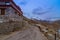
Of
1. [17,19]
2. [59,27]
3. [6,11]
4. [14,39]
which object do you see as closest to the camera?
[59,27]

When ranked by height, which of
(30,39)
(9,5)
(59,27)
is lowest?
(30,39)

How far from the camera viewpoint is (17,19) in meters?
25.3

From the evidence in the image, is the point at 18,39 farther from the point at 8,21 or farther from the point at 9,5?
the point at 9,5

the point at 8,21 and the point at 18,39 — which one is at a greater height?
the point at 8,21

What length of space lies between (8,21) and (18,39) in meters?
7.44

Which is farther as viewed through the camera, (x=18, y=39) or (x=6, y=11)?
(x=6, y=11)

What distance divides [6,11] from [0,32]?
39.1ft

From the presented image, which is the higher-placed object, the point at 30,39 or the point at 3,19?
the point at 3,19

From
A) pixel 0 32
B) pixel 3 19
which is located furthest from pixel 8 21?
pixel 0 32

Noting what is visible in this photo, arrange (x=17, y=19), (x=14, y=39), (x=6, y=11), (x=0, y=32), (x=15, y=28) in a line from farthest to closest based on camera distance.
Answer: (x=6, y=11) < (x=17, y=19) < (x=15, y=28) < (x=0, y=32) < (x=14, y=39)

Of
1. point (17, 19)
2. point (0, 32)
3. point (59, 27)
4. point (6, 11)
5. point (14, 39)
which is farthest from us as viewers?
point (6, 11)

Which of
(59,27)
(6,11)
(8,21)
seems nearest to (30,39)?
(59,27)

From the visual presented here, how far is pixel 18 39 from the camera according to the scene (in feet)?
53.6

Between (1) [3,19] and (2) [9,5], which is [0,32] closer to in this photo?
(1) [3,19]
